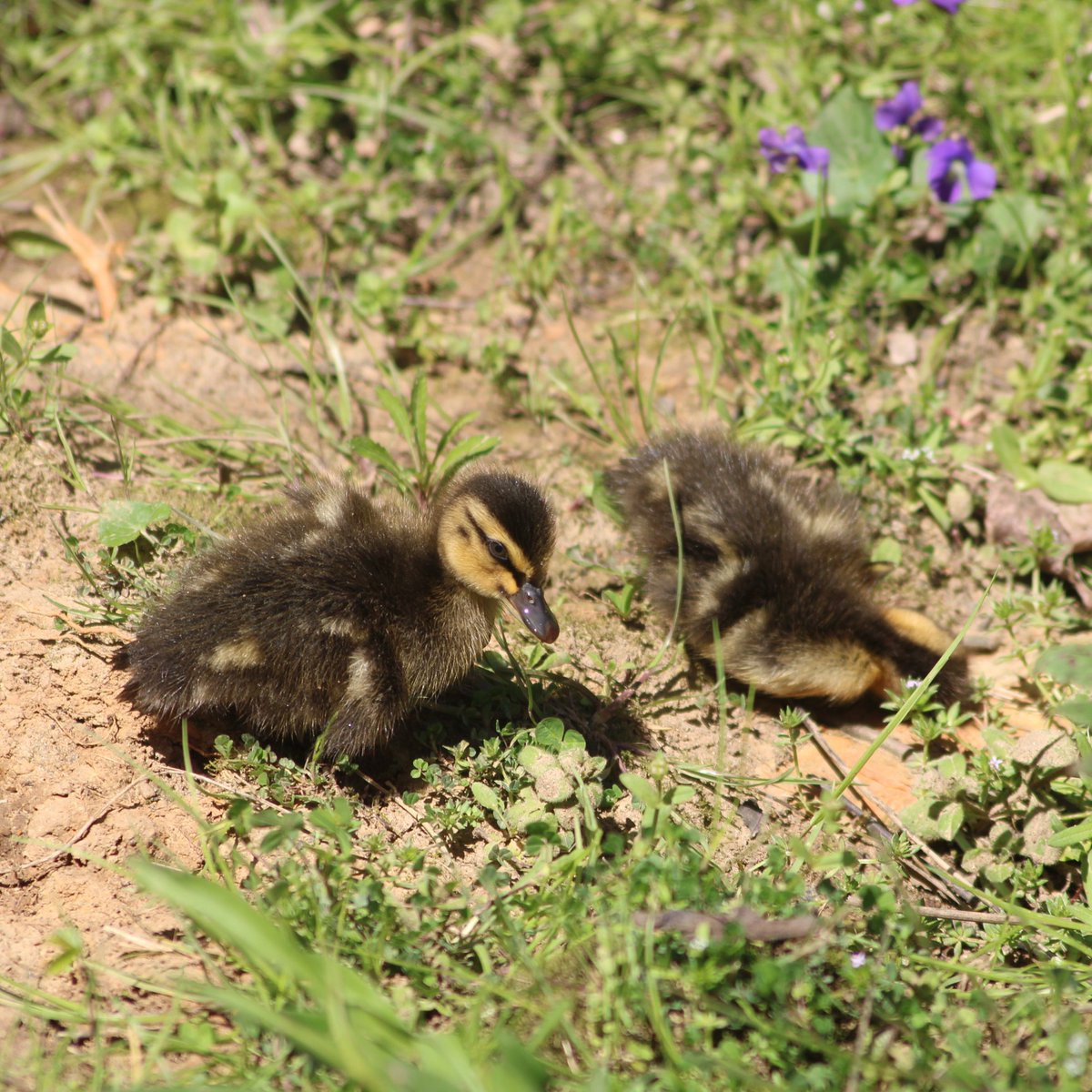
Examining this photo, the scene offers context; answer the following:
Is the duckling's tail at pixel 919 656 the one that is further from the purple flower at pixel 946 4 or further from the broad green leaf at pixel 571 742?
the purple flower at pixel 946 4

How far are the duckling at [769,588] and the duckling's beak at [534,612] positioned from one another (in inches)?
24.7

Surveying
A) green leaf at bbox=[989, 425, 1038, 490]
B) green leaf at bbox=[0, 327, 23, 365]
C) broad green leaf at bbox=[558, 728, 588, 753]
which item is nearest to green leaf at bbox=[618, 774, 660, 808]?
broad green leaf at bbox=[558, 728, 588, 753]

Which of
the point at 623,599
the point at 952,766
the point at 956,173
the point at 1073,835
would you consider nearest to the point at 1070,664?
the point at 1073,835

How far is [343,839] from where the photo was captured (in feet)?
8.46

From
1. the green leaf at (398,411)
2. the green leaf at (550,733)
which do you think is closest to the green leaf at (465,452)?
the green leaf at (398,411)

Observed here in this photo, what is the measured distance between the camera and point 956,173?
15.0 ft

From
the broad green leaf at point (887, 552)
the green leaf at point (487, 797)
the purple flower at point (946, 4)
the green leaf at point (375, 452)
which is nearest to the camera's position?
the green leaf at point (487, 797)

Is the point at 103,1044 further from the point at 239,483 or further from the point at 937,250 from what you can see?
the point at 937,250

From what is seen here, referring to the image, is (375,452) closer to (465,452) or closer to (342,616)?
(465,452)

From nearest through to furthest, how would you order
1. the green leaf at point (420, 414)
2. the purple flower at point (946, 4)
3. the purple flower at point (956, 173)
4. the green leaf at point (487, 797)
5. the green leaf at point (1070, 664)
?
the green leaf at point (1070, 664) → the green leaf at point (487, 797) → the green leaf at point (420, 414) → the purple flower at point (956, 173) → the purple flower at point (946, 4)

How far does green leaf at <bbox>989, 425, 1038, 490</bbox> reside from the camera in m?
4.10

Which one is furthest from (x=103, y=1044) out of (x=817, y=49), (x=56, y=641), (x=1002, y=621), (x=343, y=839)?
(x=817, y=49)

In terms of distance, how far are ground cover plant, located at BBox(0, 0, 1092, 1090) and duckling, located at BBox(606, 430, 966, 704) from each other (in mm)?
147

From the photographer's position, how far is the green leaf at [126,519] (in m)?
3.30
